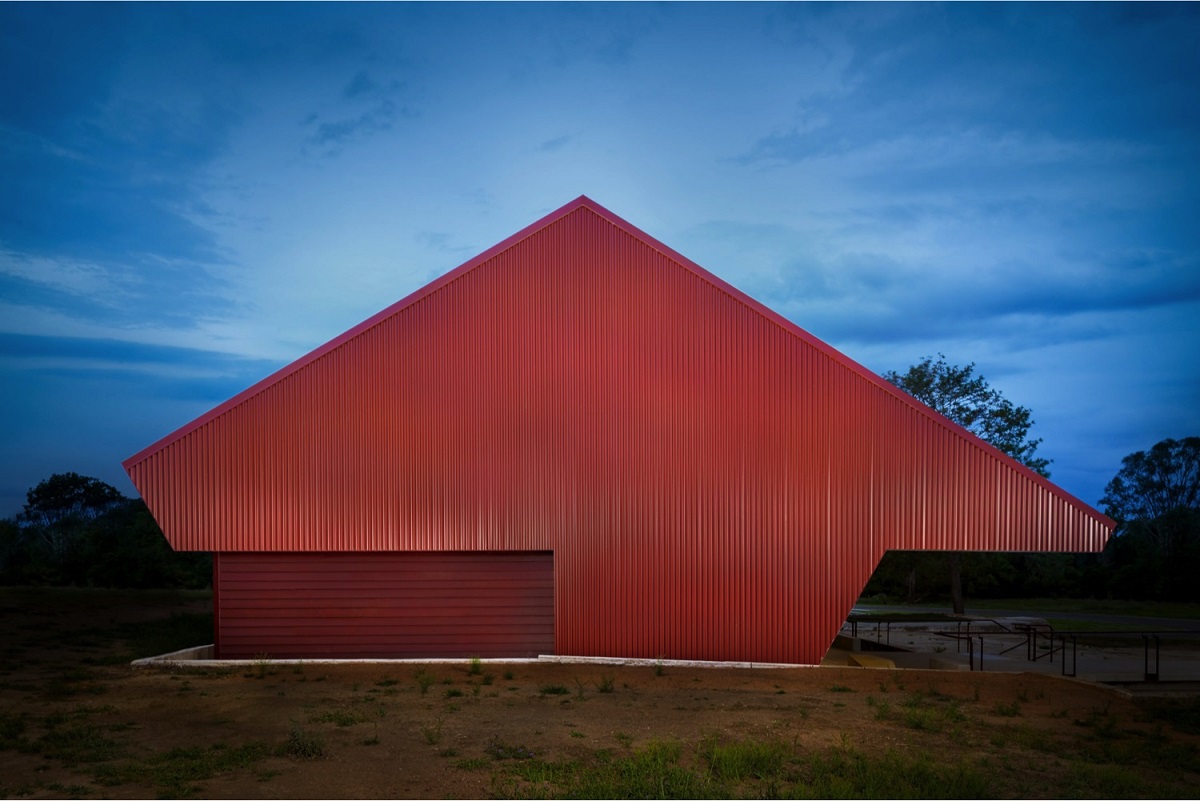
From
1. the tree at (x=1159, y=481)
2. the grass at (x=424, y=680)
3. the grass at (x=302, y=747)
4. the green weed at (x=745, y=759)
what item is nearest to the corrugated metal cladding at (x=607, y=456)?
the grass at (x=424, y=680)

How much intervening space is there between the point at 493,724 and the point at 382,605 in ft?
24.5

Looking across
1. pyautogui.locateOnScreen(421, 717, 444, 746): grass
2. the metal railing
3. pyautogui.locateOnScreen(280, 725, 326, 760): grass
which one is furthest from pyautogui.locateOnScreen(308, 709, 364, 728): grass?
the metal railing

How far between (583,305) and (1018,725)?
467 inches

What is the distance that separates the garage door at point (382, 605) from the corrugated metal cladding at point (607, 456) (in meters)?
0.54

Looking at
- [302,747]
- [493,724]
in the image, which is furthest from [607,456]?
[302,747]

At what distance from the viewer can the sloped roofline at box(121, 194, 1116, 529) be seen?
736 inches

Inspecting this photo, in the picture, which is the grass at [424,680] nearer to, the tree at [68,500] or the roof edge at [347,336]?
the roof edge at [347,336]

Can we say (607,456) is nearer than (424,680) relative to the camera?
No

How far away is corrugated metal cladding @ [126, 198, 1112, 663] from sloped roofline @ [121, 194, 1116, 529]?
0.06 meters

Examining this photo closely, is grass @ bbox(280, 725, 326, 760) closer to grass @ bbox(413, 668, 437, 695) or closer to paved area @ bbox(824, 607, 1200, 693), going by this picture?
grass @ bbox(413, 668, 437, 695)

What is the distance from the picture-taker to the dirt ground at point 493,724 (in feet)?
33.0

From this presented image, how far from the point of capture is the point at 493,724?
41.9ft

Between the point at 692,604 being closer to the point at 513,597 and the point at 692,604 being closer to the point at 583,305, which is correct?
the point at 513,597

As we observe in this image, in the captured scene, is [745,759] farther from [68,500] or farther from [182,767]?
[68,500]
